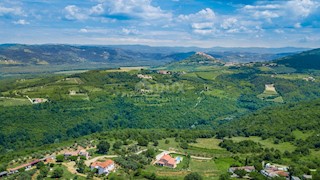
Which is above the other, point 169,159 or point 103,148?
point 103,148

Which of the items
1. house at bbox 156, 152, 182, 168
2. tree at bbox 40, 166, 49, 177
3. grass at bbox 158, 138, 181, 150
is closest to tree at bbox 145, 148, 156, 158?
house at bbox 156, 152, 182, 168

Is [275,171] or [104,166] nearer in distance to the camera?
[275,171]

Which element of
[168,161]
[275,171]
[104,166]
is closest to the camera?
[275,171]

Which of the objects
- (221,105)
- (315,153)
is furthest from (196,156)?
(221,105)

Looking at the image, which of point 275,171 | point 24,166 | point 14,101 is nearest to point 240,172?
point 275,171

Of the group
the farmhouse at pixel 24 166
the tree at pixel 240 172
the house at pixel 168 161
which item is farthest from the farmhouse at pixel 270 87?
the farmhouse at pixel 24 166

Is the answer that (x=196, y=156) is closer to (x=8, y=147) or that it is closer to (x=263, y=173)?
(x=263, y=173)

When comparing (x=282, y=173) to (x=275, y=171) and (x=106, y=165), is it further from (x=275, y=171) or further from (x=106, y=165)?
(x=106, y=165)
